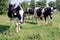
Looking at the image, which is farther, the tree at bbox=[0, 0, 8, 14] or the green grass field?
the tree at bbox=[0, 0, 8, 14]

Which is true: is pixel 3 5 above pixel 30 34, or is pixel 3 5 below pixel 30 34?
below

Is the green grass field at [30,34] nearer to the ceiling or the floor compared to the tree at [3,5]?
nearer to the ceiling

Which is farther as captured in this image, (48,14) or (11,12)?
(48,14)

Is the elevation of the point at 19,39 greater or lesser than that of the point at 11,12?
lesser

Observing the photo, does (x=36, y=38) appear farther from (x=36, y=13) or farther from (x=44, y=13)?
(x=36, y=13)

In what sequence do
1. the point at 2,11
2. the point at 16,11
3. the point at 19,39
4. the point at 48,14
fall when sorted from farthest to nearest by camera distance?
the point at 2,11 < the point at 48,14 < the point at 16,11 < the point at 19,39

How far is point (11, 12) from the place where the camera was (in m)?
11.0

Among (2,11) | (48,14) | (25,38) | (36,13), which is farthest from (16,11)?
(2,11)

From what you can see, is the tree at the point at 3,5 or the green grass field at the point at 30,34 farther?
the tree at the point at 3,5

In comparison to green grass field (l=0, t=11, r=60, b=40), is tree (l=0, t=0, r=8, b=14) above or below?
below

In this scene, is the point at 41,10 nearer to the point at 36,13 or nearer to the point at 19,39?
the point at 36,13

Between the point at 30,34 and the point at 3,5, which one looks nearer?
the point at 30,34

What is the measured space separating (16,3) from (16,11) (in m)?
0.77

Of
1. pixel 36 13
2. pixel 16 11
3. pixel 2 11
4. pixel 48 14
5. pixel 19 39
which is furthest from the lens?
pixel 2 11
